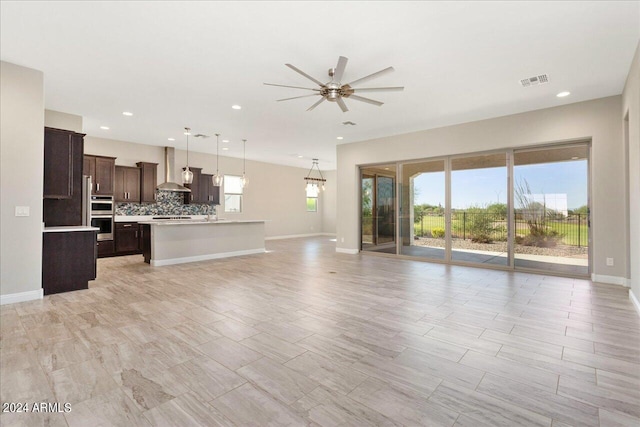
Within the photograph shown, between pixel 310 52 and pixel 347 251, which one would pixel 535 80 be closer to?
pixel 310 52

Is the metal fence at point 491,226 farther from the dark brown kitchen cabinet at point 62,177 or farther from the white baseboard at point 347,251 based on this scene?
the dark brown kitchen cabinet at point 62,177

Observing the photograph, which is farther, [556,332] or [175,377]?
[556,332]

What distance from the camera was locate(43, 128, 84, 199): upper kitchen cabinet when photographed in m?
4.35

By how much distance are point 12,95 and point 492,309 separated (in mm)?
6474

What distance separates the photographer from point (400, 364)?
2.26 metres

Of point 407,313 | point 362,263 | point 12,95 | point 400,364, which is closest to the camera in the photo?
point 400,364

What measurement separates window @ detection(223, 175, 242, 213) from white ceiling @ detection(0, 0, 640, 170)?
A: 15.2 ft

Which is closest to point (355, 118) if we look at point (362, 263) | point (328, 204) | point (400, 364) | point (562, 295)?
point (362, 263)

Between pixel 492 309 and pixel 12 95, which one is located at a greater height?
pixel 12 95

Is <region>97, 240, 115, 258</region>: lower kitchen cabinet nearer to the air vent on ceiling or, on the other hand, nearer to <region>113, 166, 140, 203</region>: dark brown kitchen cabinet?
<region>113, 166, 140, 203</region>: dark brown kitchen cabinet

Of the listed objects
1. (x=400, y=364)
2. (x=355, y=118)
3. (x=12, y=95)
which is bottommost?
(x=400, y=364)

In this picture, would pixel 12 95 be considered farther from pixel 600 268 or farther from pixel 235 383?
pixel 600 268

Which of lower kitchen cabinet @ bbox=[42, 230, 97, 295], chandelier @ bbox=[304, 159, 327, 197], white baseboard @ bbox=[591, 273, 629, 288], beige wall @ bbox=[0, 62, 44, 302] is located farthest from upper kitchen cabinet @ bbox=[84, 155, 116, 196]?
white baseboard @ bbox=[591, 273, 629, 288]

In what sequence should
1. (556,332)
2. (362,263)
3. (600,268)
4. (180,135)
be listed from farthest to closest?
(180,135) → (362,263) → (600,268) → (556,332)
